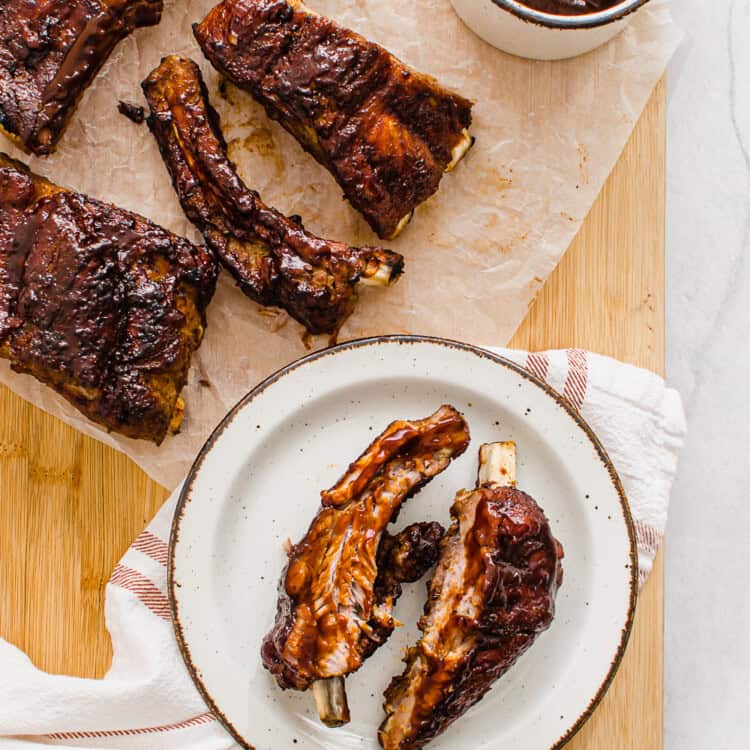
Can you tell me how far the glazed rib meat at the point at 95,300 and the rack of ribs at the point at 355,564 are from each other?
1.69 ft

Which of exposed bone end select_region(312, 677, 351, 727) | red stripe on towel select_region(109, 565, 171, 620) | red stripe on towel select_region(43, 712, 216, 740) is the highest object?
exposed bone end select_region(312, 677, 351, 727)

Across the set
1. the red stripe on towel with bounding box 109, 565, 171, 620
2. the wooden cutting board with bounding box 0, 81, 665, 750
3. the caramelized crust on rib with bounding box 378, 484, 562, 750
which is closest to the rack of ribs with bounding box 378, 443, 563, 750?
the caramelized crust on rib with bounding box 378, 484, 562, 750

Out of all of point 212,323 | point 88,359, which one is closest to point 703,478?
point 212,323

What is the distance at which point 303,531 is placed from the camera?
94.3 inches

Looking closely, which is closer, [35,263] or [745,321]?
[35,263]

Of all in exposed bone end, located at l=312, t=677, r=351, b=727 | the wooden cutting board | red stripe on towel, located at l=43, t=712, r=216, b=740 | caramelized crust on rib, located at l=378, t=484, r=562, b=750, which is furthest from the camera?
the wooden cutting board

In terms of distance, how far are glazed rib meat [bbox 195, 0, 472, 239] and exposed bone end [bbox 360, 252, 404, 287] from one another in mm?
115

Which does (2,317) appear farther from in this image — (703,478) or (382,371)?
(703,478)

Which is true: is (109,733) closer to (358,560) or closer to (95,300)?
(358,560)

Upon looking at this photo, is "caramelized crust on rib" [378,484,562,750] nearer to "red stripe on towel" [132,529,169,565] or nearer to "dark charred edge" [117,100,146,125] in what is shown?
"red stripe on towel" [132,529,169,565]

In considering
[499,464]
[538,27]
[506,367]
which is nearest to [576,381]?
[506,367]

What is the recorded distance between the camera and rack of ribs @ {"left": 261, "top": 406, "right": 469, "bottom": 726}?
2059 millimetres

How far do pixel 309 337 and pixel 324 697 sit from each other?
2.97 feet

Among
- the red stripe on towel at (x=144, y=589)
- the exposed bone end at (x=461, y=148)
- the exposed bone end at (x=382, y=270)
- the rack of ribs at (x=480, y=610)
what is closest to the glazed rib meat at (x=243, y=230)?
the exposed bone end at (x=382, y=270)
